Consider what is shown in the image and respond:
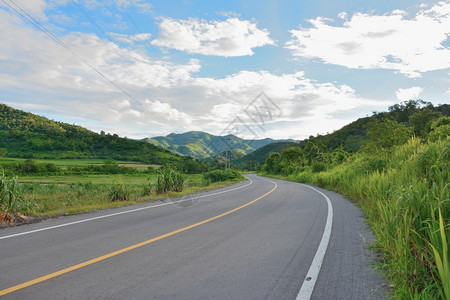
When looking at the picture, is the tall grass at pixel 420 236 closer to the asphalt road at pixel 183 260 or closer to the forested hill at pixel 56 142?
the asphalt road at pixel 183 260

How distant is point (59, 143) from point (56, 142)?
0.76 meters

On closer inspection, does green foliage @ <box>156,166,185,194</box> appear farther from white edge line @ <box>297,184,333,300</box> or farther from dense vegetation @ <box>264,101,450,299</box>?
white edge line @ <box>297,184,333,300</box>

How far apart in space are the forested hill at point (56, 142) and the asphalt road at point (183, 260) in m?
57.0

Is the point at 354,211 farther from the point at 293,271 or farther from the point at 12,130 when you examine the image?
the point at 12,130

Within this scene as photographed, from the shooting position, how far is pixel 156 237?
18.8 ft

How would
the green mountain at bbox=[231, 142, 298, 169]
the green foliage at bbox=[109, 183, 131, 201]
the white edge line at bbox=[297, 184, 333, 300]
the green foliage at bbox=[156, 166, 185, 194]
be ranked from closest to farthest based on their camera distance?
1. the white edge line at bbox=[297, 184, 333, 300]
2. the green foliage at bbox=[109, 183, 131, 201]
3. the green foliage at bbox=[156, 166, 185, 194]
4. the green mountain at bbox=[231, 142, 298, 169]

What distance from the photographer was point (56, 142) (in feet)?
222

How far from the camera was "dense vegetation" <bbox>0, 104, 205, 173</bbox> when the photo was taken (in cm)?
6438

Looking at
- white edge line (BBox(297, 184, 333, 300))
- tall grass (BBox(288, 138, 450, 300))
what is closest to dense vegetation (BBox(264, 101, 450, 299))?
tall grass (BBox(288, 138, 450, 300))

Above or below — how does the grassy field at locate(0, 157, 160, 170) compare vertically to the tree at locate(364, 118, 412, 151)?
below

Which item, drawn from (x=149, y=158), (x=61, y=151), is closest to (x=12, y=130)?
(x=61, y=151)

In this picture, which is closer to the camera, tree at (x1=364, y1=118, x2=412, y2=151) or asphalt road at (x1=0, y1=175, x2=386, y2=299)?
asphalt road at (x1=0, y1=175, x2=386, y2=299)

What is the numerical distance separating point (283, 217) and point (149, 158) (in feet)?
220

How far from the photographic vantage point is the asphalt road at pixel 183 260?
3.25 m
